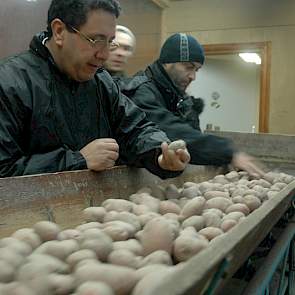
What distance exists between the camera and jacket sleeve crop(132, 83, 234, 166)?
4.90ft

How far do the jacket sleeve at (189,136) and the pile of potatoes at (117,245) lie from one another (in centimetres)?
31

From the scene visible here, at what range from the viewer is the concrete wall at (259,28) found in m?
3.62

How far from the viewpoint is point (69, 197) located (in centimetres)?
101

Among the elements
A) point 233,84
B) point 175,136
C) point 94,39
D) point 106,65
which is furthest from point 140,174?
point 233,84

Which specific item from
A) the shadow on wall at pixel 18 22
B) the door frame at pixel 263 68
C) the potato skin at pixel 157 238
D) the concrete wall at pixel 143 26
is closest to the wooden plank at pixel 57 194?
the potato skin at pixel 157 238

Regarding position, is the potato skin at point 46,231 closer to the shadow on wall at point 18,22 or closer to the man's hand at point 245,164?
the man's hand at point 245,164

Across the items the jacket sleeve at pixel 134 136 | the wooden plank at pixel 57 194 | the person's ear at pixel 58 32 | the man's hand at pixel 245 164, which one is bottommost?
the wooden plank at pixel 57 194

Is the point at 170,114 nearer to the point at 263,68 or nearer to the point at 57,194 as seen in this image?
the point at 57,194

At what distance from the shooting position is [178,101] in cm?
177

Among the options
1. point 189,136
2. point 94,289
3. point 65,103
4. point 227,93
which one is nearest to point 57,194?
point 65,103

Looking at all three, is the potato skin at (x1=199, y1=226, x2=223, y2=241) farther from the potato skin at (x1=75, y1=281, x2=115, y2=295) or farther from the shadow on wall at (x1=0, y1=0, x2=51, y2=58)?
the shadow on wall at (x1=0, y1=0, x2=51, y2=58)

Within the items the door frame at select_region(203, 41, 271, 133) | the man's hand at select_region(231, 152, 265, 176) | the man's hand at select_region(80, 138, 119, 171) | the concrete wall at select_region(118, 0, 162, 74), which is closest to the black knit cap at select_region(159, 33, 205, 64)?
the man's hand at select_region(231, 152, 265, 176)

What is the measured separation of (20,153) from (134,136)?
0.38 meters

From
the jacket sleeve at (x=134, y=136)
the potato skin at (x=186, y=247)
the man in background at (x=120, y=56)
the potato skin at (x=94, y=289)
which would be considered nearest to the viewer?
the potato skin at (x=94, y=289)
